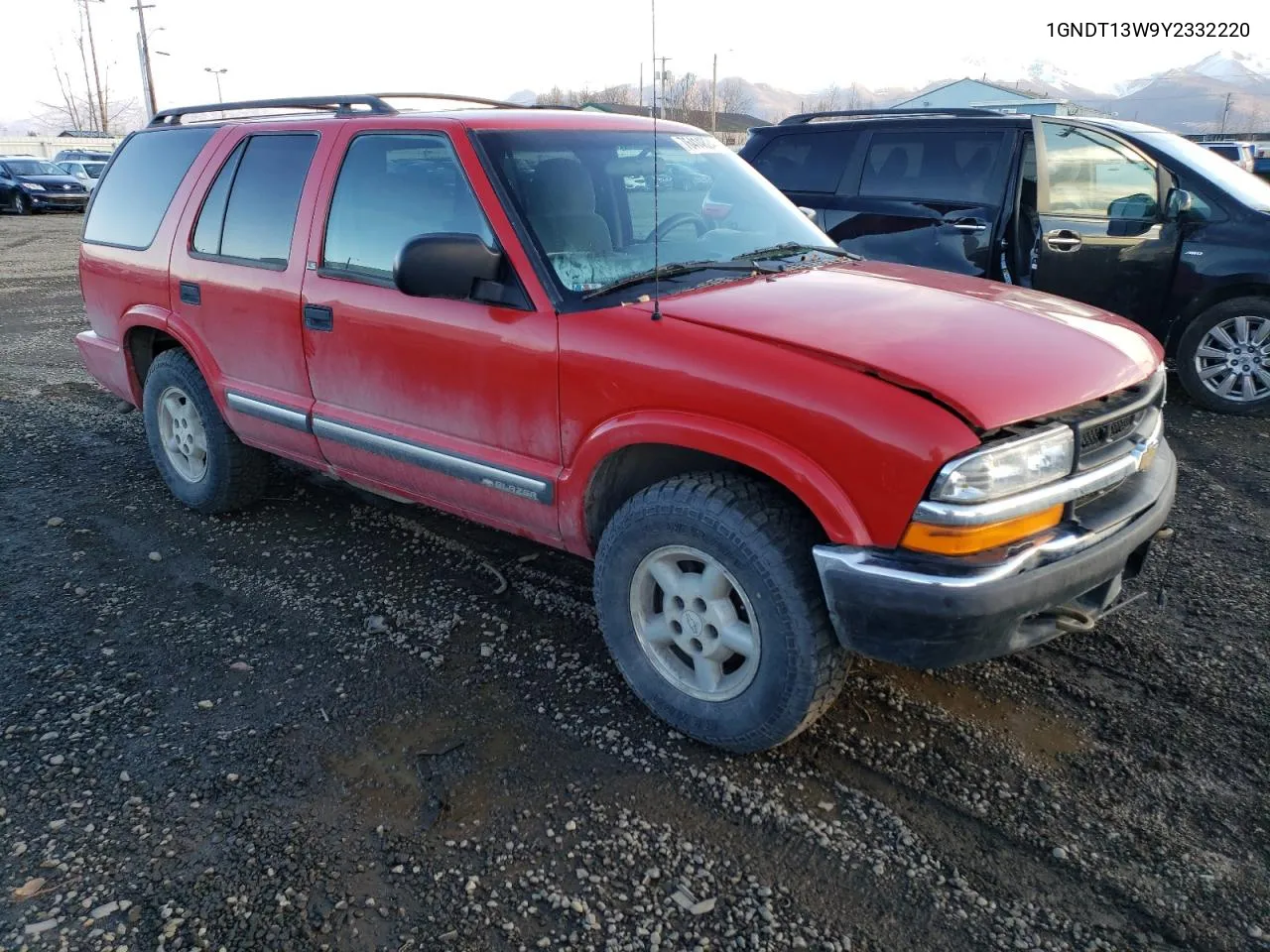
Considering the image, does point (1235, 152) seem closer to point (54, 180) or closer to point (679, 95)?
point (679, 95)

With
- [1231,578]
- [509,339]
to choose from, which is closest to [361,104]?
Answer: [509,339]

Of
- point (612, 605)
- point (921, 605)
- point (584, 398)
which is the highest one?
point (584, 398)

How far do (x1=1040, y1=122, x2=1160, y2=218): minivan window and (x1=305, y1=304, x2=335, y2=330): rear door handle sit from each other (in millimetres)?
4932

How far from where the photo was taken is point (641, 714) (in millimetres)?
3150

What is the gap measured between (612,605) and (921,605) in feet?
3.52

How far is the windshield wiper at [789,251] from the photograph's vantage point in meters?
3.59

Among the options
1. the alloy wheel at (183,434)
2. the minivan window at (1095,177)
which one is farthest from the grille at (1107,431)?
the minivan window at (1095,177)

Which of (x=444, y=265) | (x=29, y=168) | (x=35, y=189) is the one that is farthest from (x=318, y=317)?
(x=29, y=168)

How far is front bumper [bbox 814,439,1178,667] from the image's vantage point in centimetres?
238

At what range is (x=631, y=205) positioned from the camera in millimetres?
3604

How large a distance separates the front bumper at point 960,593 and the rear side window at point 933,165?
14.7 feet

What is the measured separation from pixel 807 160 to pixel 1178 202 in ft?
8.48

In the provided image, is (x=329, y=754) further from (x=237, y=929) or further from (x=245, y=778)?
(x=237, y=929)

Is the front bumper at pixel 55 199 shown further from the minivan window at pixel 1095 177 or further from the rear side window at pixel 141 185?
the minivan window at pixel 1095 177
